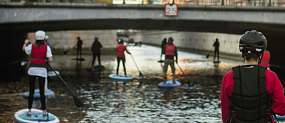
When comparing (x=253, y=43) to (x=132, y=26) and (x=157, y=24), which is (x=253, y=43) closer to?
(x=157, y=24)

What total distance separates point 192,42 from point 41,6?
32.2 m

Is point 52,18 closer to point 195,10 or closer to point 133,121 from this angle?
point 195,10

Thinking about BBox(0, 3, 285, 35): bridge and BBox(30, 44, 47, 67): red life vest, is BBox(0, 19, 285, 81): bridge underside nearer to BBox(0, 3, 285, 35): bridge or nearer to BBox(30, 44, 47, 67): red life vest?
BBox(0, 3, 285, 35): bridge

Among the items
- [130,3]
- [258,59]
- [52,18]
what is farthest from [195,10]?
[258,59]

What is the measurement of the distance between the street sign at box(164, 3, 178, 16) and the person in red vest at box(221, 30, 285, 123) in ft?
53.5

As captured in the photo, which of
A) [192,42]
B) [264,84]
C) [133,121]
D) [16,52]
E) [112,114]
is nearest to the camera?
[264,84]

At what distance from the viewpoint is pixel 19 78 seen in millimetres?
16938

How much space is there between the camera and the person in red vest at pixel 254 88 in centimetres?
322

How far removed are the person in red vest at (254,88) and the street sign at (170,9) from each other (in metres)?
16.3

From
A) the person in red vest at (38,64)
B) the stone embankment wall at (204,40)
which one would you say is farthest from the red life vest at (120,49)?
the stone embankment wall at (204,40)

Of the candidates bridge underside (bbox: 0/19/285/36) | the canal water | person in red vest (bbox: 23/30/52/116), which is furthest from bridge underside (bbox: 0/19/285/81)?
person in red vest (bbox: 23/30/52/116)

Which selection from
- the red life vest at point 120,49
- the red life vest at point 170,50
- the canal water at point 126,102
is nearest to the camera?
the canal water at point 126,102

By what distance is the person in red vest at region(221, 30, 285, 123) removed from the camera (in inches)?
127

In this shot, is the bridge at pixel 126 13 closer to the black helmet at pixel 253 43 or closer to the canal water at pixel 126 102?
the canal water at pixel 126 102
